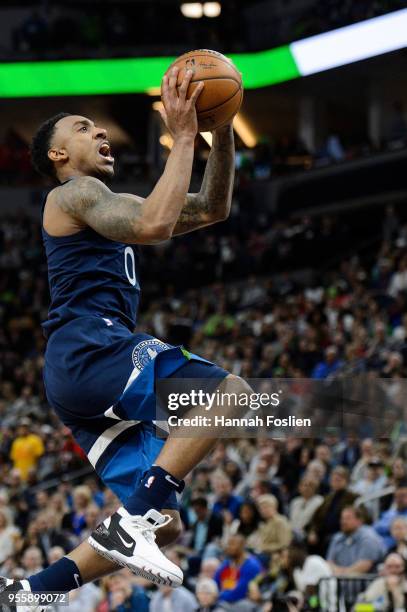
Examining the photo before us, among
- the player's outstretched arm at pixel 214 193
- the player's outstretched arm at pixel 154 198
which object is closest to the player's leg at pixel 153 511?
the player's outstretched arm at pixel 154 198

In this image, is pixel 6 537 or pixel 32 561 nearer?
pixel 32 561

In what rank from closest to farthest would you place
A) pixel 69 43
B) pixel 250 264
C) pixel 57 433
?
pixel 57 433 < pixel 250 264 < pixel 69 43

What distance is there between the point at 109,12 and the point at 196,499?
20.2 m

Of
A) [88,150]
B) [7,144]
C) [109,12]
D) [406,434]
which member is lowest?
[406,434]

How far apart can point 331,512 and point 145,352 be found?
19.7 feet

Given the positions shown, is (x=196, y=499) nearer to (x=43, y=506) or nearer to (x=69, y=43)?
(x=43, y=506)

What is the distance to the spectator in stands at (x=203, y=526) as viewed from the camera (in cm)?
1144

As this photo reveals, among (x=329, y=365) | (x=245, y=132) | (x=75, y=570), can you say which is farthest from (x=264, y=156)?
(x=75, y=570)

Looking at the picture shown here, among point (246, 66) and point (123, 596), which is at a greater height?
point (246, 66)

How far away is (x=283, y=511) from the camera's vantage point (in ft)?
37.6

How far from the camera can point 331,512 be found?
10.6m

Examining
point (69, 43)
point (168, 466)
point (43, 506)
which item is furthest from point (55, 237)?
point (69, 43)

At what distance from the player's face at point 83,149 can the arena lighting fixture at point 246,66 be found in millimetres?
18372

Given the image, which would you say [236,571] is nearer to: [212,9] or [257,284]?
[257,284]
